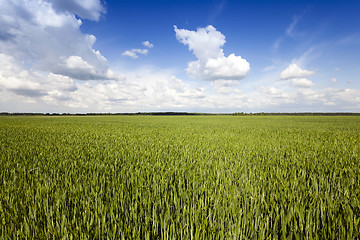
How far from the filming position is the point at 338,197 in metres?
2.21

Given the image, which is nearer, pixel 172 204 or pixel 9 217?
pixel 9 217

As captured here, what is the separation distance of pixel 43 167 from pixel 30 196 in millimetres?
1664

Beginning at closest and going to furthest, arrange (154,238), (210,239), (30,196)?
(210,239) → (154,238) → (30,196)

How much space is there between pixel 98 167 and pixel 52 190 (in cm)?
115

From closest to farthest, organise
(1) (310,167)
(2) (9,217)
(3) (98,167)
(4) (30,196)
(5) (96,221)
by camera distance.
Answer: (5) (96,221), (2) (9,217), (4) (30,196), (3) (98,167), (1) (310,167)

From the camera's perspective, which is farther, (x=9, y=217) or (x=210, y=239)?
(x=9, y=217)

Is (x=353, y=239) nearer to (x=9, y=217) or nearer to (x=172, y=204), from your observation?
(x=172, y=204)

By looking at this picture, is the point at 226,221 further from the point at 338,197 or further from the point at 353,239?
the point at 338,197

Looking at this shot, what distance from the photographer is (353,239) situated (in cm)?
146

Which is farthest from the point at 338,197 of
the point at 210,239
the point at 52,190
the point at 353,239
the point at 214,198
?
the point at 52,190

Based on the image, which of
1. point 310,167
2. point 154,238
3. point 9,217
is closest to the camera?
point 154,238

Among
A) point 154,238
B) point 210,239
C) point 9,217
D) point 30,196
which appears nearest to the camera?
point 210,239

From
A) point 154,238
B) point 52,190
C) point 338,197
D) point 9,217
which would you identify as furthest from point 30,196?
point 338,197

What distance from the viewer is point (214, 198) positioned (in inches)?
87.8
